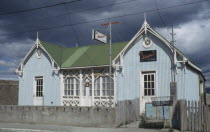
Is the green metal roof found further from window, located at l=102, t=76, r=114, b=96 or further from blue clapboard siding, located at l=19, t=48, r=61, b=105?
window, located at l=102, t=76, r=114, b=96

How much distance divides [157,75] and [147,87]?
1008 mm

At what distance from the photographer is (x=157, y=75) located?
17.5 metres

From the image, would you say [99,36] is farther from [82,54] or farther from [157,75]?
[157,75]

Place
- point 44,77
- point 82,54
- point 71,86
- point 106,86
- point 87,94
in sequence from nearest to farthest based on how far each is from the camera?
point 106,86
point 87,94
point 71,86
point 44,77
point 82,54

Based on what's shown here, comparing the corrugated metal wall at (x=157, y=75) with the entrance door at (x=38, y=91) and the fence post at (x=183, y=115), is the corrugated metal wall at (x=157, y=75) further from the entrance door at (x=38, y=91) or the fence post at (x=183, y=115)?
the entrance door at (x=38, y=91)

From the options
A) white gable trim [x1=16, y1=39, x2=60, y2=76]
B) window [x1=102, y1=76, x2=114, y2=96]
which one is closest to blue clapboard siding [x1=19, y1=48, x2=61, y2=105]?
white gable trim [x1=16, y1=39, x2=60, y2=76]

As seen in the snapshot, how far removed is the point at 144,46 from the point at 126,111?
4.70 metres

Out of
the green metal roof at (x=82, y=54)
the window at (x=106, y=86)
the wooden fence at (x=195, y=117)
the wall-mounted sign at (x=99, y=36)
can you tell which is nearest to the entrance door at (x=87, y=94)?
the window at (x=106, y=86)

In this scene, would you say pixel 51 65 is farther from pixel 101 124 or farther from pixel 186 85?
pixel 186 85

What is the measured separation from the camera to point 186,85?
17.2 meters

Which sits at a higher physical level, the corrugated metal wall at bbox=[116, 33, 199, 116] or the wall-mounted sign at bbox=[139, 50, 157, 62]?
the wall-mounted sign at bbox=[139, 50, 157, 62]

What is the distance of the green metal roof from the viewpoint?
2014cm

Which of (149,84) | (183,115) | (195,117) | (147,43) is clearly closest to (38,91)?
(149,84)

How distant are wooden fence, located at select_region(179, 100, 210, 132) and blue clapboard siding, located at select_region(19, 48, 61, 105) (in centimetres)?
1048
